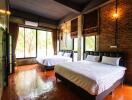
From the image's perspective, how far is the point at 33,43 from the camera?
8.13 meters

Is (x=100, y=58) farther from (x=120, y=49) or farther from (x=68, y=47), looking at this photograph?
(x=68, y=47)

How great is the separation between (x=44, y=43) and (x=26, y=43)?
1.46 m

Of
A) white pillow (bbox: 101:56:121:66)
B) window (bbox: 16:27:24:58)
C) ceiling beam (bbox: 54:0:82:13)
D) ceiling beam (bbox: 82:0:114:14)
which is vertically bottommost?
white pillow (bbox: 101:56:121:66)

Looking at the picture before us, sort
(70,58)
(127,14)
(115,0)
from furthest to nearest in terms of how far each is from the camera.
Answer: (70,58) < (115,0) < (127,14)

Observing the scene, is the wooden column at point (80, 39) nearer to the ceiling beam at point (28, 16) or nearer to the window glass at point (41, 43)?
the ceiling beam at point (28, 16)

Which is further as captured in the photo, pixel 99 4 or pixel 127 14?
pixel 99 4

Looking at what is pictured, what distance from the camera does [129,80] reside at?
4059 mm

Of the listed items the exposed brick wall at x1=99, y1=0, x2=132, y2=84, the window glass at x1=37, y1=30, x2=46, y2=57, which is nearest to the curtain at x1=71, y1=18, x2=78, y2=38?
the exposed brick wall at x1=99, y1=0, x2=132, y2=84

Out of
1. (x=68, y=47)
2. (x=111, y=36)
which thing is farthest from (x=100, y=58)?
(x=68, y=47)

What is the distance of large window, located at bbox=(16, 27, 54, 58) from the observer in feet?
24.9

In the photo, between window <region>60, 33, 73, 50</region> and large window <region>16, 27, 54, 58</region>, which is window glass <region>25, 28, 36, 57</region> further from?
window <region>60, 33, 73, 50</region>

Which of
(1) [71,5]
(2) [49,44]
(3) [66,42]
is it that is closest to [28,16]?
(2) [49,44]

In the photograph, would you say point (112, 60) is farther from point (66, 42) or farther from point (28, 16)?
point (28, 16)

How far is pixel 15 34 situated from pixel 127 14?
6.45 metres
